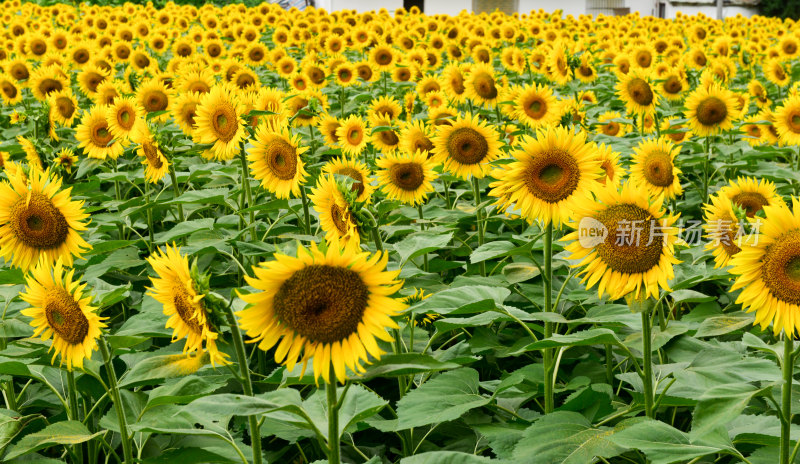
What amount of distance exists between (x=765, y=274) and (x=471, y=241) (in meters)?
2.35

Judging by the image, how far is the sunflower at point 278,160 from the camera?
3.43 metres

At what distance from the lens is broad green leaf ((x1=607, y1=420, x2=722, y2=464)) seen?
1.95m

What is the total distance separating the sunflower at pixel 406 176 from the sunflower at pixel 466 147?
0.09m

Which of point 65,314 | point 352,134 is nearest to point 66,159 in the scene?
point 352,134

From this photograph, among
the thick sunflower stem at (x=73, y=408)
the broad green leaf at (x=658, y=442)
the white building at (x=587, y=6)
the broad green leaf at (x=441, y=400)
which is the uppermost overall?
→ the white building at (x=587, y=6)

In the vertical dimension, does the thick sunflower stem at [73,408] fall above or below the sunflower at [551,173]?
below

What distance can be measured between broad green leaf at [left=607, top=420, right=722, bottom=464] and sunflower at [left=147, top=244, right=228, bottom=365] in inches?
41.0

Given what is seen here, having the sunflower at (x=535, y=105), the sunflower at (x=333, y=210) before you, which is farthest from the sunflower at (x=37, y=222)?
the sunflower at (x=535, y=105)

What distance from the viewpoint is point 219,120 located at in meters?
3.87

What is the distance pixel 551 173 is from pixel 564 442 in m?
0.99

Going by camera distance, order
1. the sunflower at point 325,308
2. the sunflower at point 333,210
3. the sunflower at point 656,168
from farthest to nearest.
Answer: the sunflower at point 656,168 < the sunflower at point 333,210 < the sunflower at point 325,308

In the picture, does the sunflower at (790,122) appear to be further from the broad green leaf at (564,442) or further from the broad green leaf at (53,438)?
the broad green leaf at (53,438)

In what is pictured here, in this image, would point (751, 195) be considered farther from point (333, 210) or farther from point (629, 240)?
point (333, 210)

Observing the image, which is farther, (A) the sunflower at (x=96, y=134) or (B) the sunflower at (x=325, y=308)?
(A) the sunflower at (x=96, y=134)
